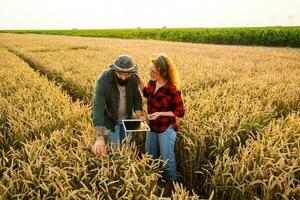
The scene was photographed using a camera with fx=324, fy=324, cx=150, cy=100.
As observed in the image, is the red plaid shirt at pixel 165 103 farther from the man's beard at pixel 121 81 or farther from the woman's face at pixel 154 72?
the man's beard at pixel 121 81

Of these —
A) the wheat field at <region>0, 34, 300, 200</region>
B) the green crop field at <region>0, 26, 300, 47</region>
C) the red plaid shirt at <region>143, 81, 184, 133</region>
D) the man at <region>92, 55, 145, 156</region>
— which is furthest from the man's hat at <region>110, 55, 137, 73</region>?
the green crop field at <region>0, 26, 300, 47</region>

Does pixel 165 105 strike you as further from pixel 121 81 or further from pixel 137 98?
pixel 121 81

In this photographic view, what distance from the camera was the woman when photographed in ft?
10.5

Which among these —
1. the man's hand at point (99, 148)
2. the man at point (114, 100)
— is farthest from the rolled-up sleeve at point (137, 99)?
the man's hand at point (99, 148)

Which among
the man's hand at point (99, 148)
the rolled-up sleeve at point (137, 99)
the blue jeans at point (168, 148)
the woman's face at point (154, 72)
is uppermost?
the woman's face at point (154, 72)

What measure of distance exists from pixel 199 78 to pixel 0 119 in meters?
4.48

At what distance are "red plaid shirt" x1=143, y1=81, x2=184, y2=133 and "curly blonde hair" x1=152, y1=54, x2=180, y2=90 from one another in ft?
0.17

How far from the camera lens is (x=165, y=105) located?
3301mm

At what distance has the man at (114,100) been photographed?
2996 millimetres

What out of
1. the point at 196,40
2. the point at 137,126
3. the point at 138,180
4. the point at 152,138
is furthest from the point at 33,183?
the point at 196,40

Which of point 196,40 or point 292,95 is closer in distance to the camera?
point 292,95

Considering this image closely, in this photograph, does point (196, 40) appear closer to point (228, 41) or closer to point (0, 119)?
point (228, 41)

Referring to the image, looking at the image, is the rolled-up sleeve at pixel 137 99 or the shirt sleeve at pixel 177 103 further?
the rolled-up sleeve at pixel 137 99

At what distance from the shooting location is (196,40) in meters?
39.9
